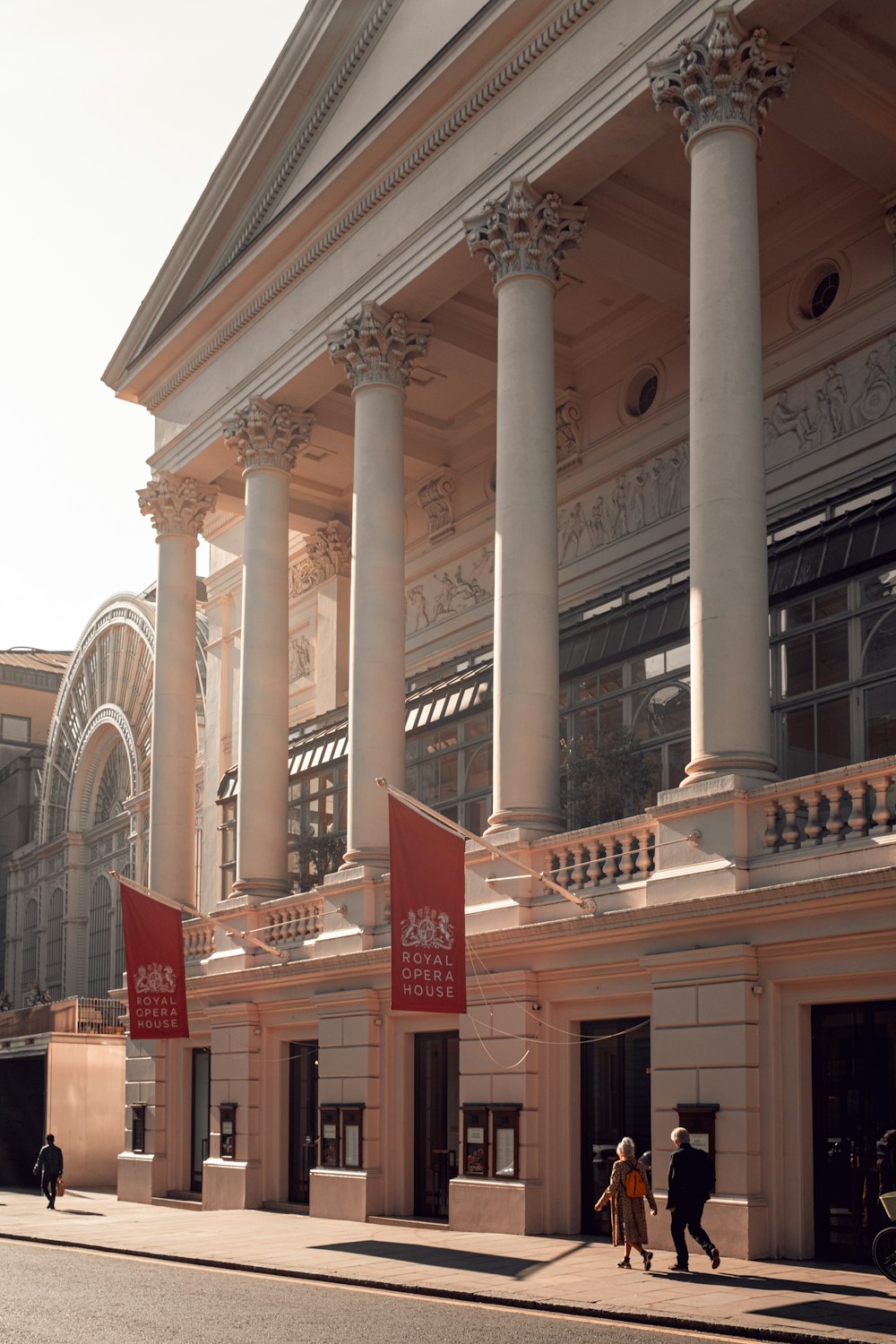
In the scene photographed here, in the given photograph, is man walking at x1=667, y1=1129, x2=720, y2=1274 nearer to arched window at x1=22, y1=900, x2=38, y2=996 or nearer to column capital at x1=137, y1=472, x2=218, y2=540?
column capital at x1=137, y1=472, x2=218, y2=540

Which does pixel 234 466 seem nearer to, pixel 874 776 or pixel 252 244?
pixel 252 244

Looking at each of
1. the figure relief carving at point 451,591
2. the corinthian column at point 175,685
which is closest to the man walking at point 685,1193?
the corinthian column at point 175,685

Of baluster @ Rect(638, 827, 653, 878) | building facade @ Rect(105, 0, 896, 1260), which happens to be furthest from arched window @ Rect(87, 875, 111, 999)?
baluster @ Rect(638, 827, 653, 878)

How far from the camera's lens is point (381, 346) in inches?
1209

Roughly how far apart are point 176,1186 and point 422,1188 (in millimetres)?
9472

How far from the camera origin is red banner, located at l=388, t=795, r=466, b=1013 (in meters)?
22.9

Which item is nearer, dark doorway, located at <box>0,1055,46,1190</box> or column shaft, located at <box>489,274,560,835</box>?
column shaft, located at <box>489,274,560,835</box>

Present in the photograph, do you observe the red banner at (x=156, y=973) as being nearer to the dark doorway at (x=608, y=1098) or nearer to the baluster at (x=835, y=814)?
the dark doorway at (x=608, y=1098)

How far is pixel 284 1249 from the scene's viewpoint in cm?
2256

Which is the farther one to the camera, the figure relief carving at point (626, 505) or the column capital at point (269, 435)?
the column capital at point (269, 435)

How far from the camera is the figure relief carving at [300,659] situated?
1718 inches

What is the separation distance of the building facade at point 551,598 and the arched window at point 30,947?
35.8 metres

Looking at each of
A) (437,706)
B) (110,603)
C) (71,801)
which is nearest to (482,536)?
(437,706)

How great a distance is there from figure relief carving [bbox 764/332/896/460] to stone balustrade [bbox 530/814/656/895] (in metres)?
8.88
